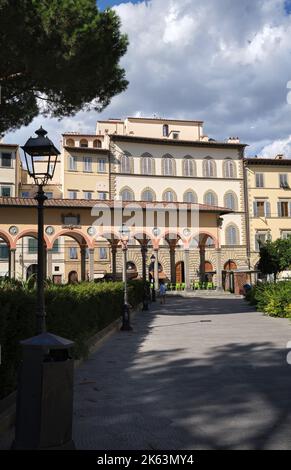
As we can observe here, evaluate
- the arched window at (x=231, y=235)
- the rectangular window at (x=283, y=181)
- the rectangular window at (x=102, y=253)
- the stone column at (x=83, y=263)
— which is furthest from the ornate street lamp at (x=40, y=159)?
the rectangular window at (x=283, y=181)

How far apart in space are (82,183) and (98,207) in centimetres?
1578

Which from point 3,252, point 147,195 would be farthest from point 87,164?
point 3,252

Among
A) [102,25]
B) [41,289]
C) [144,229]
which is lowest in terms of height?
[41,289]

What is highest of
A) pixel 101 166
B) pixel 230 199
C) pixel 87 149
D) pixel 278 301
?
pixel 87 149

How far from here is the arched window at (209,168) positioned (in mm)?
52737

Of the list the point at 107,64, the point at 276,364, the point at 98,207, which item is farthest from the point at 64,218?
the point at 276,364

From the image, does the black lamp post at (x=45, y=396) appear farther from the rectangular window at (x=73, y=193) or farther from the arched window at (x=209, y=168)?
the arched window at (x=209, y=168)

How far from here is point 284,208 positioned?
5425 cm

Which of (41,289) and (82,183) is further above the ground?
(82,183)

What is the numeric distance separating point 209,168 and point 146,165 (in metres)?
7.22

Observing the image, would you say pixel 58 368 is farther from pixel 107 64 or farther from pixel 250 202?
pixel 250 202

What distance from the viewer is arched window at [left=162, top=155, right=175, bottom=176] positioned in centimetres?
5156

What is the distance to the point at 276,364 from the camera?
307 inches

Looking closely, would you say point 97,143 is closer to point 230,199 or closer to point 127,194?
point 127,194
